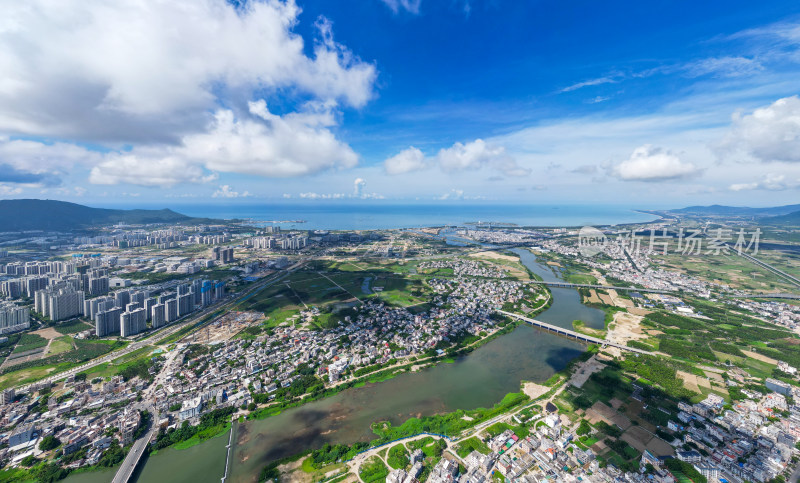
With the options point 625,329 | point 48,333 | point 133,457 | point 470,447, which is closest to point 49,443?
point 133,457

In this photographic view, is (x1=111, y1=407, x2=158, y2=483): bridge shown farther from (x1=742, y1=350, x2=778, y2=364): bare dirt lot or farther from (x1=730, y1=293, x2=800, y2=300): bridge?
(x1=730, y1=293, x2=800, y2=300): bridge

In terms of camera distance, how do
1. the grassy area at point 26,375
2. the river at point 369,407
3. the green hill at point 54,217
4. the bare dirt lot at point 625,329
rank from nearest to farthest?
the river at point 369,407, the grassy area at point 26,375, the bare dirt lot at point 625,329, the green hill at point 54,217

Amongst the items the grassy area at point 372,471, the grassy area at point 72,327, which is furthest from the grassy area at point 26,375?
the grassy area at point 372,471

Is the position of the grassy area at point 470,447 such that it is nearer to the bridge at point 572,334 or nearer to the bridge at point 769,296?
the bridge at point 572,334

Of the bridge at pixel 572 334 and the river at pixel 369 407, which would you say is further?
the bridge at pixel 572 334

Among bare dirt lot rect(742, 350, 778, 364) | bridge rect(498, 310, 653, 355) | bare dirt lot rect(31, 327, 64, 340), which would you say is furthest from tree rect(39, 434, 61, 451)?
bare dirt lot rect(742, 350, 778, 364)

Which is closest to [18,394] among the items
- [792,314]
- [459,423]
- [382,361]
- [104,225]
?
[382,361]

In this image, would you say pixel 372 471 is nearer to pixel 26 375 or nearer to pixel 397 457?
pixel 397 457
